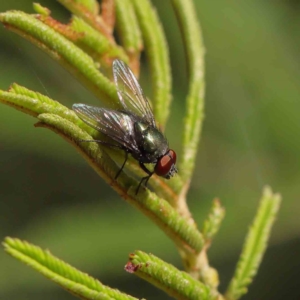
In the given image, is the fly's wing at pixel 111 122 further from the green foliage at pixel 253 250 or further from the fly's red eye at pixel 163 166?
the green foliage at pixel 253 250

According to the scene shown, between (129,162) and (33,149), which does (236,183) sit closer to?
(33,149)

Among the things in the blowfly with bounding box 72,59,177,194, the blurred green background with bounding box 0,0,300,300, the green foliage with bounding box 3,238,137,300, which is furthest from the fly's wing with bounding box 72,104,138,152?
the blurred green background with bounding box 0,0,300,300

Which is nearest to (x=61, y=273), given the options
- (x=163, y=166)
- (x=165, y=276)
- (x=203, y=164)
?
(x=165, y=276)

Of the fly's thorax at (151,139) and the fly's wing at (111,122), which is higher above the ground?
the fly's thorax at (151,139)

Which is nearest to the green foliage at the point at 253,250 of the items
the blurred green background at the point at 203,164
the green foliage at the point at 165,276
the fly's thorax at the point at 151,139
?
the green foliage at the point at 165,276

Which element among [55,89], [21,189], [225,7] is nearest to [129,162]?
[55,89]

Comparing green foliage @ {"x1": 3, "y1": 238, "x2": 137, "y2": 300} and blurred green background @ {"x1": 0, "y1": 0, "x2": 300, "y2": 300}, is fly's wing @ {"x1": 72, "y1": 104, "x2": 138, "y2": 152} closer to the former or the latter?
green foliage @ {"x1": 3, "y1": 238, "x2": 137, "y2": 300}
